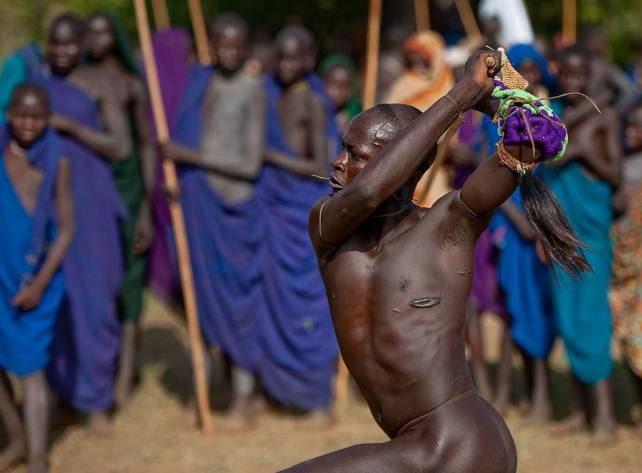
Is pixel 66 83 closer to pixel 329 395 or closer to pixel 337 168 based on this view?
pixel 329 395

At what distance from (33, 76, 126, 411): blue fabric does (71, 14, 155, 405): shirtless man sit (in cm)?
35

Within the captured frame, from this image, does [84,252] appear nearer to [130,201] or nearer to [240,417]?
[130,201]

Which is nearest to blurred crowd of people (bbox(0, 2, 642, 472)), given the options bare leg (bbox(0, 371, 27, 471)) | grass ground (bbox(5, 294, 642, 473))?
grass ground (bbox(5, 294, 642, 473))

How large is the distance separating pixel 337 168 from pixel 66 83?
11.8ft

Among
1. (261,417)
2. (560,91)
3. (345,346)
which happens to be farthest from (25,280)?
(560,91)

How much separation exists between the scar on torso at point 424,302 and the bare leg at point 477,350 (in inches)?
153

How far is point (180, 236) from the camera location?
686cm

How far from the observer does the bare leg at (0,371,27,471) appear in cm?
598

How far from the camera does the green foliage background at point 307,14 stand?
13.2m

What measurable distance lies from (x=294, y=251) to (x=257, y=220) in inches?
11.7

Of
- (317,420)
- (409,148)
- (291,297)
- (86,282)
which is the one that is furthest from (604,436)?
(409,148)

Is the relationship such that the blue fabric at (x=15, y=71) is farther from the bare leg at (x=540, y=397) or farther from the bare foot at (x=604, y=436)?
the bare foot at (x=604, y=436)

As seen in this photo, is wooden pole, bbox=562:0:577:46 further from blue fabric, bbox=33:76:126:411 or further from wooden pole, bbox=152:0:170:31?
blue fabric, bbox=33:76:126:411

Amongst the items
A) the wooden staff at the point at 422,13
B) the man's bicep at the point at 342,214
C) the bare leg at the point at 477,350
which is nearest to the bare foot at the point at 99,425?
the bare leg at the point at 477,350
